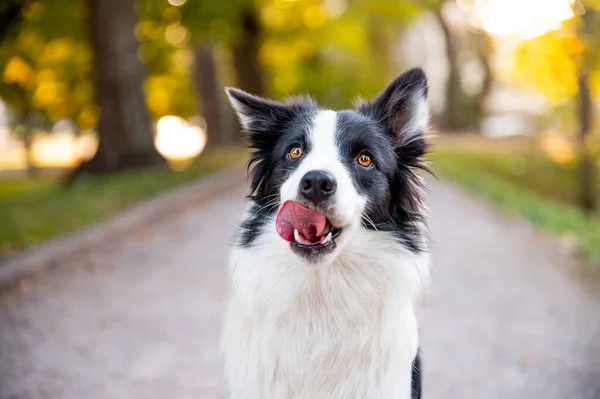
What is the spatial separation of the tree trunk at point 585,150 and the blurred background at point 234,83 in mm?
51

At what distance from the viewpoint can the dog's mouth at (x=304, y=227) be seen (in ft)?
9.50

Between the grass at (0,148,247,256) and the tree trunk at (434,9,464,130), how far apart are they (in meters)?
20.4

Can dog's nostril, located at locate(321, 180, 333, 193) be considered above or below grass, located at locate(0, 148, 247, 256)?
above

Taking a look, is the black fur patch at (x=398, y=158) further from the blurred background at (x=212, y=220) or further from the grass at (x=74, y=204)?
the grass at (x=74, y=204)

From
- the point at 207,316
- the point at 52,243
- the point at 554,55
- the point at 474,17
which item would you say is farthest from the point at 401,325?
the point at 474,17

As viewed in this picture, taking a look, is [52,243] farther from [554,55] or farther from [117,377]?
[554,55]

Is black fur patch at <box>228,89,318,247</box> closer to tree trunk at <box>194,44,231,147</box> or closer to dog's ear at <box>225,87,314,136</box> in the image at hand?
dog's ear at <box>225,87,314,136</box>

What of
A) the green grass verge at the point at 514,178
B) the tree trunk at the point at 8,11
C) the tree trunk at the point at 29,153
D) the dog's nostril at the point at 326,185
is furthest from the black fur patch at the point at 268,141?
the tree trunk at the point at 29,153

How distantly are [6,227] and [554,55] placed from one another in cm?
1258

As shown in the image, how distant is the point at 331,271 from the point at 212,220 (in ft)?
26.9

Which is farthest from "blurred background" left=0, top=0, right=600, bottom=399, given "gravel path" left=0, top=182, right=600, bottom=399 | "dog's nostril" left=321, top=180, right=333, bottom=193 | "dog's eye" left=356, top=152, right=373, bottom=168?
"dog's nostril" left=321, top=180, right=333, bottom=193

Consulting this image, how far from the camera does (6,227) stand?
8.97m

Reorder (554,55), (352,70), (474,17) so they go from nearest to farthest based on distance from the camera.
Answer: (554,55)
(352,70)
(474,17)

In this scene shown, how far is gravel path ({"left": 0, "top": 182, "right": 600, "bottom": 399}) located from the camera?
491 cm
